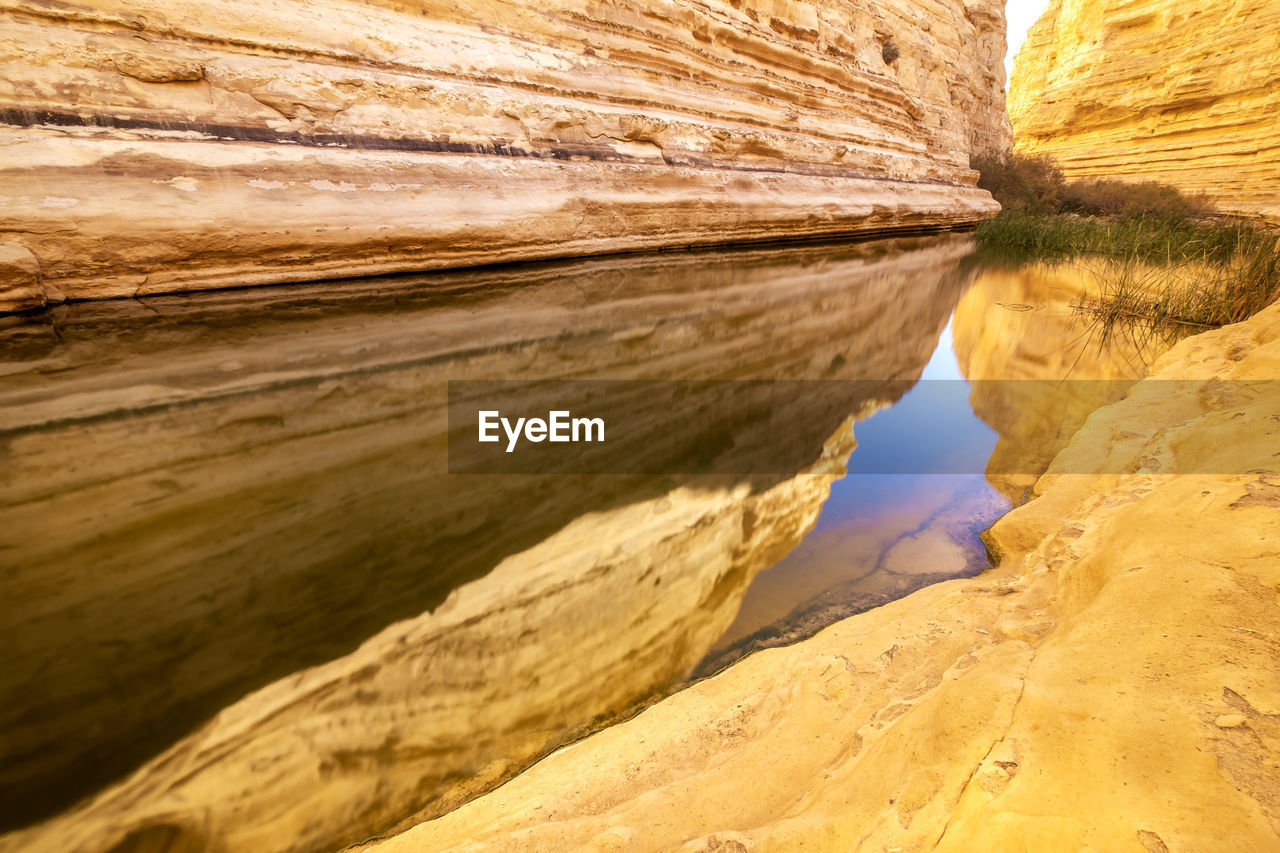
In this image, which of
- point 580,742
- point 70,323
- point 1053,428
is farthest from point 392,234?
point 1053,428

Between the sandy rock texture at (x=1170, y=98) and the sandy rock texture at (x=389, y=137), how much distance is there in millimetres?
12884

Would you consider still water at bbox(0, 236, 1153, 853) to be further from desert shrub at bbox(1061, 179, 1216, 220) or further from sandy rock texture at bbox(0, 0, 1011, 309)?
desert shrub at bbox(1061, 179, 1216, 220)

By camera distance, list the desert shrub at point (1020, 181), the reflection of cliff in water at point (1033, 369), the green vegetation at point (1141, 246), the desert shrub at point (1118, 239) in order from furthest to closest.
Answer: the desert shrub at point (1020, 181) < the desert shrub at point (1118, 239) < the green vegetation at point (1141, 246) < the reflection of cliff in water at point (1033, 369)

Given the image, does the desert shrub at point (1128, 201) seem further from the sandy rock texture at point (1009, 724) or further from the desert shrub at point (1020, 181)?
the sandy rock texture at point (1009, 724)

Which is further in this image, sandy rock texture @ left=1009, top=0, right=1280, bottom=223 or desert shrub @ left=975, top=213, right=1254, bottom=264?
sandy rock texture @ left=1009, top=0, right=1280, bottom=223

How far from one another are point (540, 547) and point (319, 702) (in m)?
0.64

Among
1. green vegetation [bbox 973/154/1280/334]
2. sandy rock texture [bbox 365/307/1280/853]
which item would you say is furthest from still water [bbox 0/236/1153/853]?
green vegetation [bbox 973/154/1280/334]

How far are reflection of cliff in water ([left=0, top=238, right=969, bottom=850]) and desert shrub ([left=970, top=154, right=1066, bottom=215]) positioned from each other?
1543 cm

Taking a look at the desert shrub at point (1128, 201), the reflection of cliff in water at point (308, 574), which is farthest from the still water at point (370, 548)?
the desert shrub at point (1128, 201)

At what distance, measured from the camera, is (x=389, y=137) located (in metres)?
4.27

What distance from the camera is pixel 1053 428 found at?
8.04ft

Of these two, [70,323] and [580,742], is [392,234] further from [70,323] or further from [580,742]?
[580,742]

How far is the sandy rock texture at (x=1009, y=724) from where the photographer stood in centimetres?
62

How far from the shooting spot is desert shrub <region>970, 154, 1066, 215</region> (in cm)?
1407
